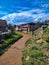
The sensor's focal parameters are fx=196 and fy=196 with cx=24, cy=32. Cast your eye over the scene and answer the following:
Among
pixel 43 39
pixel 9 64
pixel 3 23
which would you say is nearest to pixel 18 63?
pixel 9 64

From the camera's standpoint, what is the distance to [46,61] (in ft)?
51.4

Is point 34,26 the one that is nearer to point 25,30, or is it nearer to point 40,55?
point 25,30

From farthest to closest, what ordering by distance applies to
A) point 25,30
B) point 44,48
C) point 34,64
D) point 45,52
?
1. point 25,30
2. point 44,48
3. point 45,52
4. point 34,64

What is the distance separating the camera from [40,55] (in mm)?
17250

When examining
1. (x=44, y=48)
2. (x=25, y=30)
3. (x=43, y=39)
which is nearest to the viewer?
(x=44, y=48)

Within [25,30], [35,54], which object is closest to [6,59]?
[35,54]

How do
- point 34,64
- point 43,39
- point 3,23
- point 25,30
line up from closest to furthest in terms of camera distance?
point 34,64, point 43,39, point 3,23, point 25,30

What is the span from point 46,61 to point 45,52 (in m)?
2.99

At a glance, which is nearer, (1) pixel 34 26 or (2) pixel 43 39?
(2) pixel 43 39

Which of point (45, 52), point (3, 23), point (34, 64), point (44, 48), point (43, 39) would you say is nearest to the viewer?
point (34, 64)

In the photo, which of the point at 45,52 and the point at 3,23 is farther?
the point at 3,23

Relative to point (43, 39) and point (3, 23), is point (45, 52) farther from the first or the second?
point (3, 23)

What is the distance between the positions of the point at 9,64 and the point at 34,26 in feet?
136

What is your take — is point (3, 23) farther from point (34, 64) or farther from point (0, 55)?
point (34, 64)
